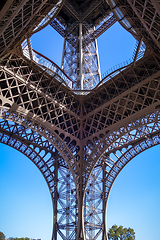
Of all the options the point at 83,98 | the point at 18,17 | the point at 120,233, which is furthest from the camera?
the point at 120,233

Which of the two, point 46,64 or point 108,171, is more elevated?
point 46,64

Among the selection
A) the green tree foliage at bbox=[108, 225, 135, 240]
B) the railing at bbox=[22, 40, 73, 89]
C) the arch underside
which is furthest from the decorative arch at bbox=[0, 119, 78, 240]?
the green tree foliage at bbox=[108, 225, 135, 240]

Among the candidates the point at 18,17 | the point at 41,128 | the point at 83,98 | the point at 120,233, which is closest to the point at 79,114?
the point at 83,98

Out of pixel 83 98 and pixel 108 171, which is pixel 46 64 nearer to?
pixel 83 98

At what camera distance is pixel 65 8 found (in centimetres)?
3105

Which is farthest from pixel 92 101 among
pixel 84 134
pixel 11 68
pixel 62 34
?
pixel 62 34

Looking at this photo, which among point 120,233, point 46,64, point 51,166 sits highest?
point 46,64

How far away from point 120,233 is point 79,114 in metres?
21.3

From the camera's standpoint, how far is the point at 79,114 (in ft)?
75.1

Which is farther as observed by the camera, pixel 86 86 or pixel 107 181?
pixel 86 86

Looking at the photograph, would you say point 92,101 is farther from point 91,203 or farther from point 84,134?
point 91,203

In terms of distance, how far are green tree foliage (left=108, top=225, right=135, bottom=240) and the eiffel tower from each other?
12650mm

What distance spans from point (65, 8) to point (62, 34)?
3448mm

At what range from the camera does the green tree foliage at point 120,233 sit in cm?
3316
